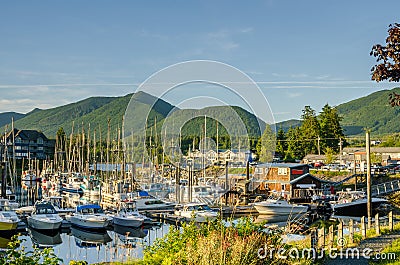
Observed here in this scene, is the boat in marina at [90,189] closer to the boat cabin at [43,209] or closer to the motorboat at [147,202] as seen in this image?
the motorboat at [147,202]

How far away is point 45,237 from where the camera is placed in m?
29.0

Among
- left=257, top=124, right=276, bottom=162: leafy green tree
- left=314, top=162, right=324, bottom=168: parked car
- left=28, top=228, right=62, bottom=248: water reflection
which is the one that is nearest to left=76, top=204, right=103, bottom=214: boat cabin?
left=28, top=228, right=62, bottom=248: water reflection

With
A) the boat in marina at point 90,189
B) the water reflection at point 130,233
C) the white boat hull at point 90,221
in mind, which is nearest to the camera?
the water reflection at point 130,233

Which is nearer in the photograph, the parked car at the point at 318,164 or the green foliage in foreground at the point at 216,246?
the green foliage in foreground at the point at 216,246

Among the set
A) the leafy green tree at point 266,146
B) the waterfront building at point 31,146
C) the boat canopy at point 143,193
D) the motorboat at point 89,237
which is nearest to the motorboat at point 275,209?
the boat canopy at point 143,193

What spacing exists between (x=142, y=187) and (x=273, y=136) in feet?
81.5

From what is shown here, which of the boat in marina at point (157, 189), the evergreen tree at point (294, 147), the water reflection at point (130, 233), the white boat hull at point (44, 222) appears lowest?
the water reflection at point (130, 233)

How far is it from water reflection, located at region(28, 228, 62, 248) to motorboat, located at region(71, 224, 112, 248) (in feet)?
3.52

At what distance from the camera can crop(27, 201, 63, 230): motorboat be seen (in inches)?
1178

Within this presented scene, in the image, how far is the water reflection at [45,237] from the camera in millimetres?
27173

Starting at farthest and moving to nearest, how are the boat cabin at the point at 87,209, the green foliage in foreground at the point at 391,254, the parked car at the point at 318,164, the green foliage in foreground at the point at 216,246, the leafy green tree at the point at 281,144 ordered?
the leafy green tree at the point at 281,144, the parked car at the point at 318,164, the boat cabin at the point at 87,209, the green foliage in foreground at the point at 391,254, the green foliage in foreground at the point at 216,246

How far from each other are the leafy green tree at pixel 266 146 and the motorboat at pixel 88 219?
16.4m

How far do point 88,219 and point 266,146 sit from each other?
17637mm

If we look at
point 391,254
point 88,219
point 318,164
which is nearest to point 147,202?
point 88,219
